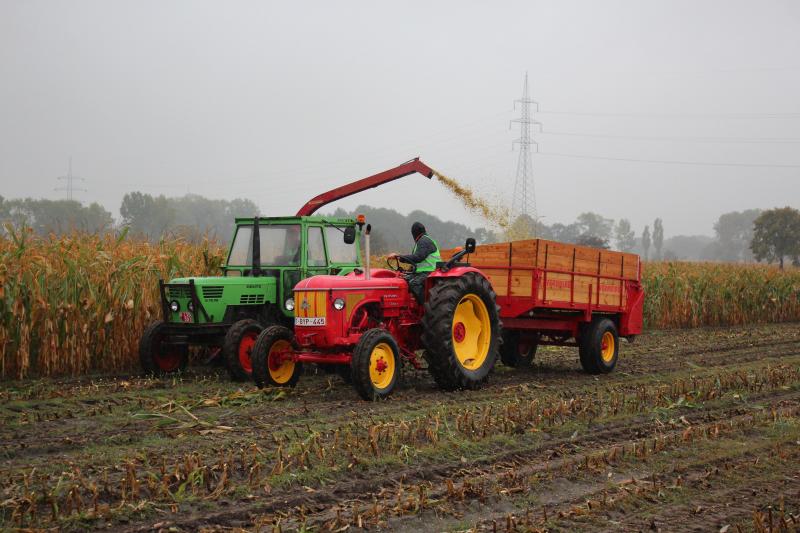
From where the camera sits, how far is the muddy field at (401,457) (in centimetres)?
483

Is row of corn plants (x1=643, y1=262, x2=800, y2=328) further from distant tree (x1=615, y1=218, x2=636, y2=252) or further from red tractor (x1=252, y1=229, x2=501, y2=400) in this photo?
distant tree (x1=615, y1=218, x2=636, y2=252)

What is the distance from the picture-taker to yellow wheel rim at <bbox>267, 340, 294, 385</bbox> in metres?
9.17

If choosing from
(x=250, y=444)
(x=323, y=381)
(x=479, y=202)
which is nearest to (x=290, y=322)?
(x=323, y=381)

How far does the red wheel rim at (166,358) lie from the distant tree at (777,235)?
55.7 m

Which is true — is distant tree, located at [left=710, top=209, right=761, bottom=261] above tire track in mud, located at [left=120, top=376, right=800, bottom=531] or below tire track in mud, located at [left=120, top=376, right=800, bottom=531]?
above

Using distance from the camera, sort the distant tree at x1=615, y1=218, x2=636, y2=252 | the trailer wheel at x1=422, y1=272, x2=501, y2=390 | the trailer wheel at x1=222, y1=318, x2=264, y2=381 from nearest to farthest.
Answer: the trailer wheel at x1=422, y1=272, x2=501, y2=390, the trailer wheel at x1=222, y1=318, x2=264, y2=381, the distant tree at x1=615, y1=218, x2=636, y2=252

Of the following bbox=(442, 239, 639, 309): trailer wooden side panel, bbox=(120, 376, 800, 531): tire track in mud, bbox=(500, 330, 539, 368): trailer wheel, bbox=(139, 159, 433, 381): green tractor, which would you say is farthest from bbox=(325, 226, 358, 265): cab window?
bbox=(120, 376, 800, 531): tire track in mud

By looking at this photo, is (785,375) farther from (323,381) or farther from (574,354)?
(323,381)

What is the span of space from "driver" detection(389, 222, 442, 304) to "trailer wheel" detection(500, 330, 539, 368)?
8.96ft

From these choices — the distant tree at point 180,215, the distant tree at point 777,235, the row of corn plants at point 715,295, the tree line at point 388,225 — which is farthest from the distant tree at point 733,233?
the row of corn plants at point 715,295

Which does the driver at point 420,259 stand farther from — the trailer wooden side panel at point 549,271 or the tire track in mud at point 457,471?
the tire track in mud at point 457,471

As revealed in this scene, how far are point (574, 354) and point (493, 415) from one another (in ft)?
23.3

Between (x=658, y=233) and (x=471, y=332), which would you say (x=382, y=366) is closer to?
(x=471, y=332)

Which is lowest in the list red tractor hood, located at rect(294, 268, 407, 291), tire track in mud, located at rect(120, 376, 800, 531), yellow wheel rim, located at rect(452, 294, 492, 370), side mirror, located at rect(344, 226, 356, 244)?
tire track in mud, located at rect(120, 376, 800, 531)
